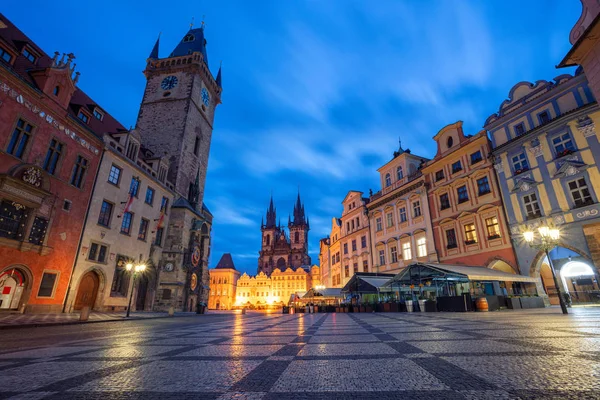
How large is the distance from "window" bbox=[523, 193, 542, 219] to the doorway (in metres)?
28.4

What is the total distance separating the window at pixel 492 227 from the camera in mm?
19781

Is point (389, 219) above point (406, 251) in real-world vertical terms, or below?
above

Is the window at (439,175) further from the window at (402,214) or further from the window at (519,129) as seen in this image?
the window at (519,129)

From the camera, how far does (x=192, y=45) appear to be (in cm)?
4062

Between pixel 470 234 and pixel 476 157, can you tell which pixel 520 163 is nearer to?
pixel 476 157

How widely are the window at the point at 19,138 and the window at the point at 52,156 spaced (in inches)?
47.2

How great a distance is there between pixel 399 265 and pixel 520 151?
13.2 m

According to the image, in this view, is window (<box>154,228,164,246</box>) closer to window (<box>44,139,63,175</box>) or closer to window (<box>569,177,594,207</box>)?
window (<box>44,139,63,175</box>)

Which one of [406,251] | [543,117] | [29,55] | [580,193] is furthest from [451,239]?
[29,55]

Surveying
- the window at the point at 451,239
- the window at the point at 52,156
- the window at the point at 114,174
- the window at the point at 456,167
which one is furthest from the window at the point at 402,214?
the window at the point at 52,156

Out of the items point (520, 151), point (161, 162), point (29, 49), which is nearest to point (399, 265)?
point (520, 151)

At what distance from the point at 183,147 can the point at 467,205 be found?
1097 inches

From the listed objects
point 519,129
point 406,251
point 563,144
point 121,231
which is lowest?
point 406,251

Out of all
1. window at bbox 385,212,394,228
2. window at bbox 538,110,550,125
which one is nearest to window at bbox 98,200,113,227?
window at bbox 385,212,394,228
